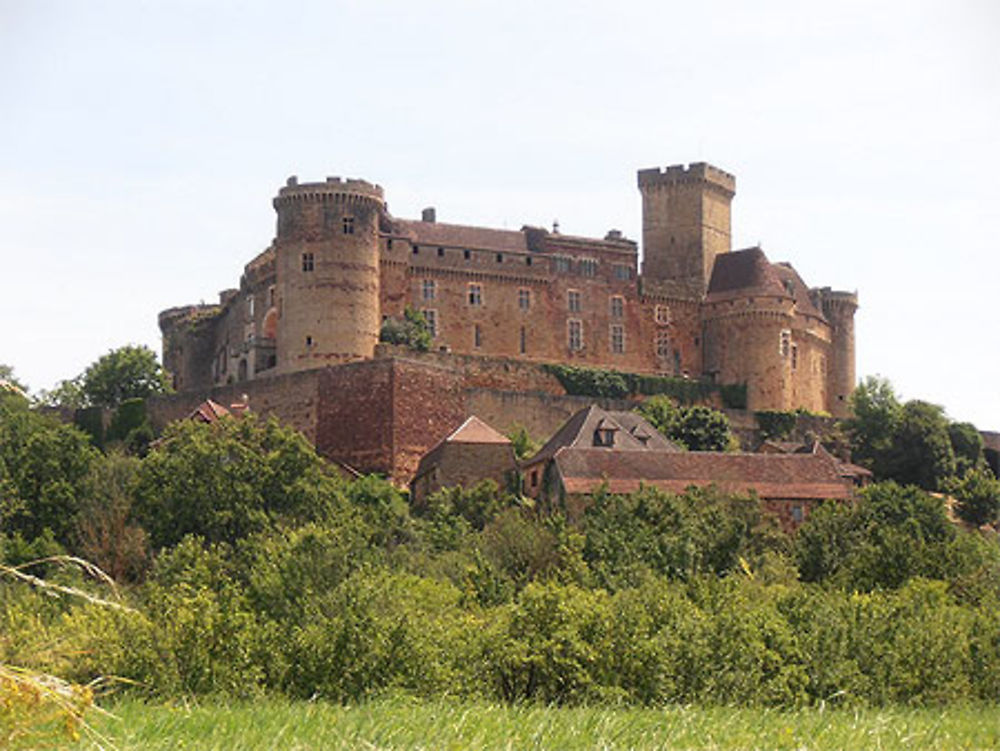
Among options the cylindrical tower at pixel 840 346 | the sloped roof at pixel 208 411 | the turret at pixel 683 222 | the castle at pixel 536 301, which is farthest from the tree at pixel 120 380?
the cylindrical tower at pixel 840 346

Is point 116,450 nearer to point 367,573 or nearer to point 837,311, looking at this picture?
point 367,573

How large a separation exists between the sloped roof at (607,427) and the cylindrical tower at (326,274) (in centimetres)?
1010

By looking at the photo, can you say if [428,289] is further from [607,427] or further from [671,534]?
[671,534]

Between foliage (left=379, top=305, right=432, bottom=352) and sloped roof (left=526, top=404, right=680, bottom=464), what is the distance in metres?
9.19

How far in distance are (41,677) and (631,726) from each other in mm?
12561

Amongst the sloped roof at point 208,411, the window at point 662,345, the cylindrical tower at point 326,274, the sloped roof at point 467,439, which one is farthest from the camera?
the window at point 662,345

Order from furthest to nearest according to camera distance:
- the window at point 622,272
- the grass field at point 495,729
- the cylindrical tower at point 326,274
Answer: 1. the window at point 622,272
2. the cylindrical tower at point 326,274
3. the grass field at point 495,729

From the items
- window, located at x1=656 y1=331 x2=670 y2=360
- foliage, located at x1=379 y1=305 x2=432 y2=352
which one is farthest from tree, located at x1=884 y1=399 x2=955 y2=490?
foliage, located at x1=379 y1=305 x2=432 y2=352

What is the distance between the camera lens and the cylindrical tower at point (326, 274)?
67500 millimetres

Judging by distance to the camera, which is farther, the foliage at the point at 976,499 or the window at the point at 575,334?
the window at the point at 575,334

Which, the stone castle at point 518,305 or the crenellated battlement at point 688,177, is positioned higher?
the crenellated battlement at point 688,177

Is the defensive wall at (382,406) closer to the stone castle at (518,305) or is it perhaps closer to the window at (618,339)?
the stone castle at (518,305)

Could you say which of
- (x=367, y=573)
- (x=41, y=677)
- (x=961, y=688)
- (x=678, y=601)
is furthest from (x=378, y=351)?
(x=41, y=677)

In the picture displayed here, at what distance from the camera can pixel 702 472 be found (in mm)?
56906
